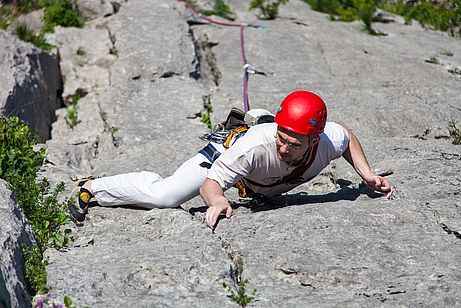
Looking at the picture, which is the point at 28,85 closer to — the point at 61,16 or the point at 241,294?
the point at 61,16

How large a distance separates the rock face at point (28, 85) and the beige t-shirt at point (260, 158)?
3.53 metres

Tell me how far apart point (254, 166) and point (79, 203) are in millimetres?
1529

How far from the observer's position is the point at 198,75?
31.9 ft

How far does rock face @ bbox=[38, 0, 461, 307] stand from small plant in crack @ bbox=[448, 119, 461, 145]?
14cm

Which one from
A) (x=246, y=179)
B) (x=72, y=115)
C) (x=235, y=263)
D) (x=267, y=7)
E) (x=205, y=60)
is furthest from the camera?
(x=267, y=7)

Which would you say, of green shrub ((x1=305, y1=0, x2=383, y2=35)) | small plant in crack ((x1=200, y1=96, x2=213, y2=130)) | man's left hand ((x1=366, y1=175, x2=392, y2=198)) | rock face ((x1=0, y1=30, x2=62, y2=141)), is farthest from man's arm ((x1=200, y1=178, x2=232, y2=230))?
green shrub ((x1=305, y1=0, x2=383, y2=35))

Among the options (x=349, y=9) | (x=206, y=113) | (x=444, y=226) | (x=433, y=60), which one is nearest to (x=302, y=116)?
(x=444, y=226)

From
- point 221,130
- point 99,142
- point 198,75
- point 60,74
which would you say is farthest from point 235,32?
point 221,130

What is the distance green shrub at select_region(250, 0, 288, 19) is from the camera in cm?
1236

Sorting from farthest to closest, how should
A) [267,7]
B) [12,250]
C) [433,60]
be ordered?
[267,7] < [433,60] < [12,250]

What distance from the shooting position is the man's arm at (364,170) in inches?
214

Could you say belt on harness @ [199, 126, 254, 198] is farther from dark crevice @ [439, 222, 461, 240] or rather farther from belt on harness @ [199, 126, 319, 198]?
dark crevice @ [439, 222, 461, 240]

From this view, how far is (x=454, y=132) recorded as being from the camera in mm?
7223

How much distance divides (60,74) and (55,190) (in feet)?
16.4
